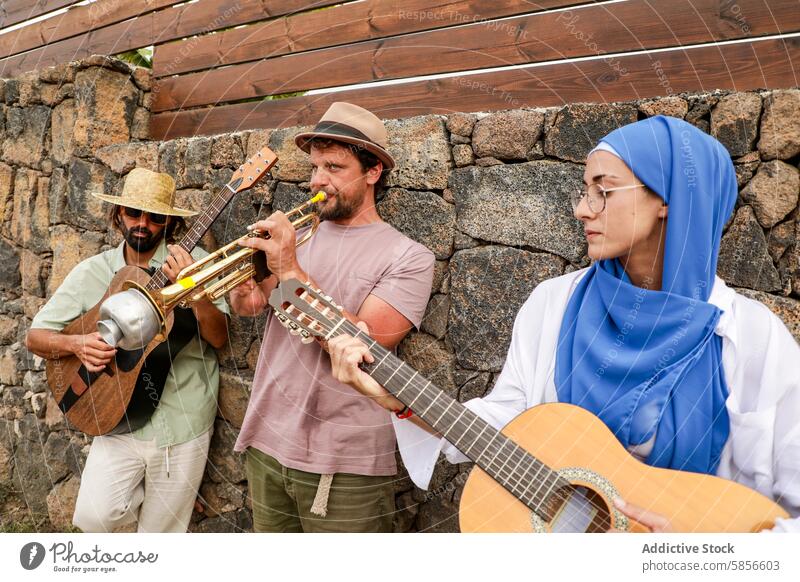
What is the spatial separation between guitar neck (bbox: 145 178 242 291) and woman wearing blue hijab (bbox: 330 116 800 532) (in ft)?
3.05

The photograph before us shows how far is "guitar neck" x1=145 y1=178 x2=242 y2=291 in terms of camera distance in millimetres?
1924

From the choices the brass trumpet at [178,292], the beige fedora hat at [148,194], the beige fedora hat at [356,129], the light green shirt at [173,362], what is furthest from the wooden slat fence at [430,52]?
the light green shirt at [173,362]

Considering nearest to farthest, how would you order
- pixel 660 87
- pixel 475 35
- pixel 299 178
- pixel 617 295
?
pixel 617 295, pixel 660 87, pixel 475 35, pixel 299 178

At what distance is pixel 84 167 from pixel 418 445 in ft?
8.25

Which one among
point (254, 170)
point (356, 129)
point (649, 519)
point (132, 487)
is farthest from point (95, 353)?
point (649, 519)

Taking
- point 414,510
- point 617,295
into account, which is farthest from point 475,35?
point 414,510

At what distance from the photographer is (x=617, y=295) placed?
1264 millimetres

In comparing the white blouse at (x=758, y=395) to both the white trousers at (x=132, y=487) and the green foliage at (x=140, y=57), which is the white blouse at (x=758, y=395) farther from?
the green foliage at (x=140, y=57)

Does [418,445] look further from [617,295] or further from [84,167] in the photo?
[84,167]

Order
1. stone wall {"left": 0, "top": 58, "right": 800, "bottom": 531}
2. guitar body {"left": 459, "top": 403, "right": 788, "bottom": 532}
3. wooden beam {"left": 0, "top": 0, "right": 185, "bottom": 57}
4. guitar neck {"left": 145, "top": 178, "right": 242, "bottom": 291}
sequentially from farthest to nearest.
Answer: wooden beam {"left": 0, "top": 0, "right": 185, "bottom": 57}
guitar neck {"left": 145, "top": 178, "right": 242, "bottom": 291}
stone wall {"left": 0, "top": 58, "right": 800, "bottom": 531}
guitar body {"left": 459, "top": 403, "right": 788, "bottom": 532}

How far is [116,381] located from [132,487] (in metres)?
0.51

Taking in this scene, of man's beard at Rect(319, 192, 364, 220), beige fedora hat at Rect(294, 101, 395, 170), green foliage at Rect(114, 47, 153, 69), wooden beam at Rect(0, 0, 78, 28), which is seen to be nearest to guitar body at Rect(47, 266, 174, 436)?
man's beard at Rect(319, 192, 364, 220)

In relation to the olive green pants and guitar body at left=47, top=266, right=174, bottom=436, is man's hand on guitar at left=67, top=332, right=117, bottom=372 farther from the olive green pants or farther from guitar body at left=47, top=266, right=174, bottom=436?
the olive green pants

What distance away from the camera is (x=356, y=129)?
1.83 m
